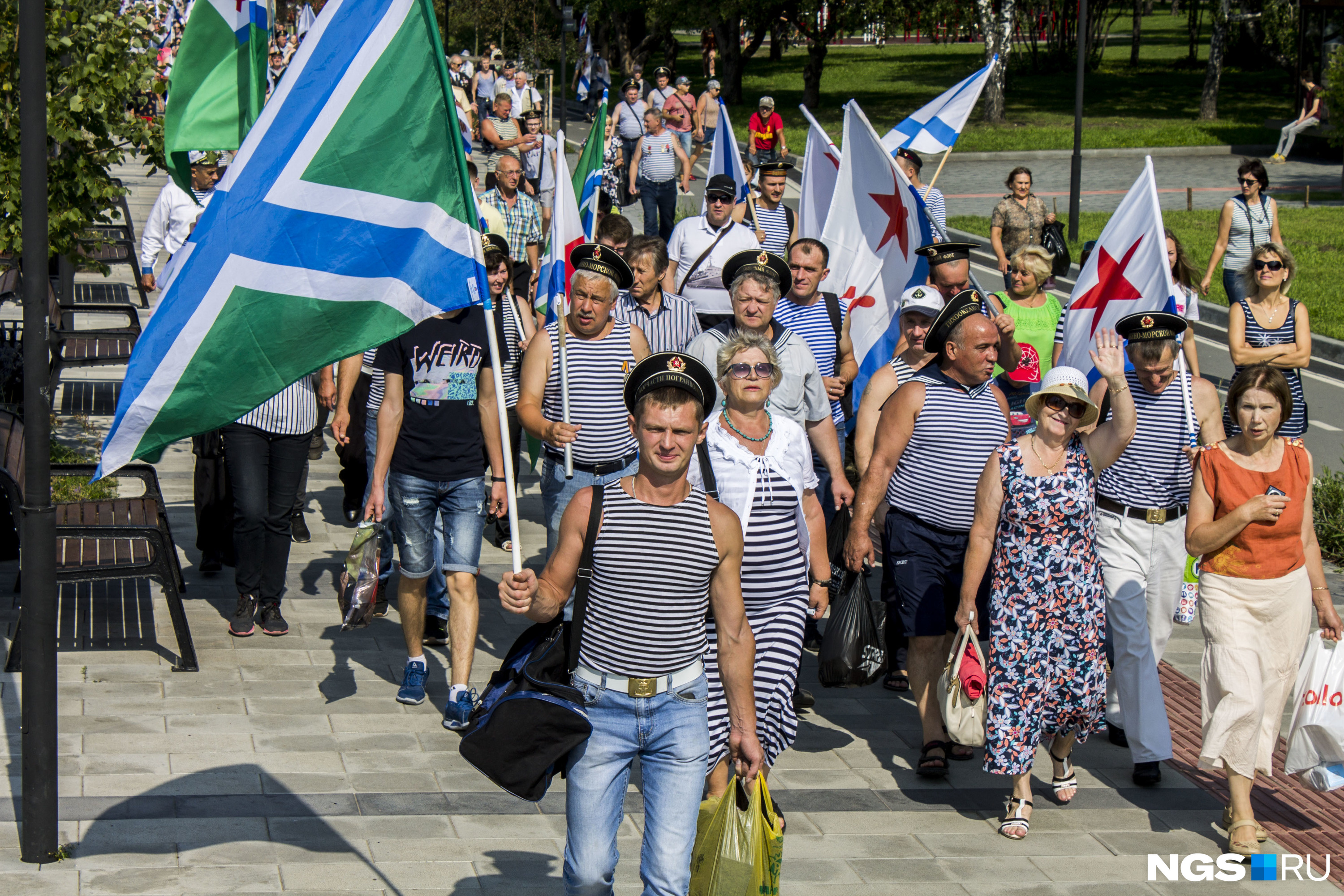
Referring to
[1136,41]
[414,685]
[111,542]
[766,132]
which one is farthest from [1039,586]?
[1136,41]

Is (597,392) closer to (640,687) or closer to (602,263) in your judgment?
(602,263)

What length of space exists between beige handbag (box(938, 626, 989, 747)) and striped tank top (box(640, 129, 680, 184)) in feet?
46.1

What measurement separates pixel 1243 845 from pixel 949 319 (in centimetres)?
244

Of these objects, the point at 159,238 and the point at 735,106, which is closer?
the point at 159,238

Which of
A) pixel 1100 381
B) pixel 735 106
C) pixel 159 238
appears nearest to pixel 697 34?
pixel 735 106

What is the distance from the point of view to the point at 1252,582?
6348 mm

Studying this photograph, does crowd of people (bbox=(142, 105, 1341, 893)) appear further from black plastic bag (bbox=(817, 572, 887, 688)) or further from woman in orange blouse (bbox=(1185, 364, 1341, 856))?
black plastic bag (bbox=(817, 572, 887, 688))

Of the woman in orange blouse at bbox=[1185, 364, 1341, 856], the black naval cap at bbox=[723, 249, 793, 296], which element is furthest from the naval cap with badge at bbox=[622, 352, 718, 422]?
the black naval cap at bbox=[723, 249, 793, 296]

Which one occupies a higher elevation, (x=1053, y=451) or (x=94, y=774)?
(x=1053, y=451)

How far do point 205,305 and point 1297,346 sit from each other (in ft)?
24.1

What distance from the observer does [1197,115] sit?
41812 millimetres

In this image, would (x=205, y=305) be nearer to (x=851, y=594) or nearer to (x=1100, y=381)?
(x=851, y=594)

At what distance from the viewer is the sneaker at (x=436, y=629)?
831 cm

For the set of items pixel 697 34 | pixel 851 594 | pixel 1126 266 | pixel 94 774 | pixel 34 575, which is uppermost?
pixel 697 34
